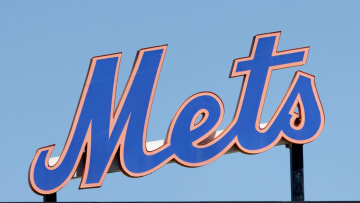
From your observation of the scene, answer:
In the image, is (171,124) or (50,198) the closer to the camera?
(50,198)

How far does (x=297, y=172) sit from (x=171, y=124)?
3775mm

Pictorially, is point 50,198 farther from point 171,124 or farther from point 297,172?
point 297,172

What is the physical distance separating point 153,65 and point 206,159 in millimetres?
2985

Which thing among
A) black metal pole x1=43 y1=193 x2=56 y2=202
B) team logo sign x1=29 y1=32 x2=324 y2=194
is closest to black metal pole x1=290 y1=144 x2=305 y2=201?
team logo sign x1=29 y1=32 x2=324 y2=194

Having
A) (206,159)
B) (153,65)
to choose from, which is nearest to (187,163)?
(206,159)

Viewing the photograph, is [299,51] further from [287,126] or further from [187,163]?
[187,163]

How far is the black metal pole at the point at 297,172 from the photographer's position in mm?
37781

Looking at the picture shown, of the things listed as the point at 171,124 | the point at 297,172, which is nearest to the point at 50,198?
the point at 171,124

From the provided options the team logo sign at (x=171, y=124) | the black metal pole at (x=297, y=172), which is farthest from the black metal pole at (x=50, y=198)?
the black metal pole at (x=297, y=172)

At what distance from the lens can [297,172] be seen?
125 ft

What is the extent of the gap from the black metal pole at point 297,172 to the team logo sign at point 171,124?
0.34 m

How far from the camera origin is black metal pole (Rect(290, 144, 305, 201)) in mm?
37781

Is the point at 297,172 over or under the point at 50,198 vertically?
over

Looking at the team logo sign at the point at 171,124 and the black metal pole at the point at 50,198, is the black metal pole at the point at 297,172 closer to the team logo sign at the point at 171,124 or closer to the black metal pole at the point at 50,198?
the team logo sign at the point at 171,124
